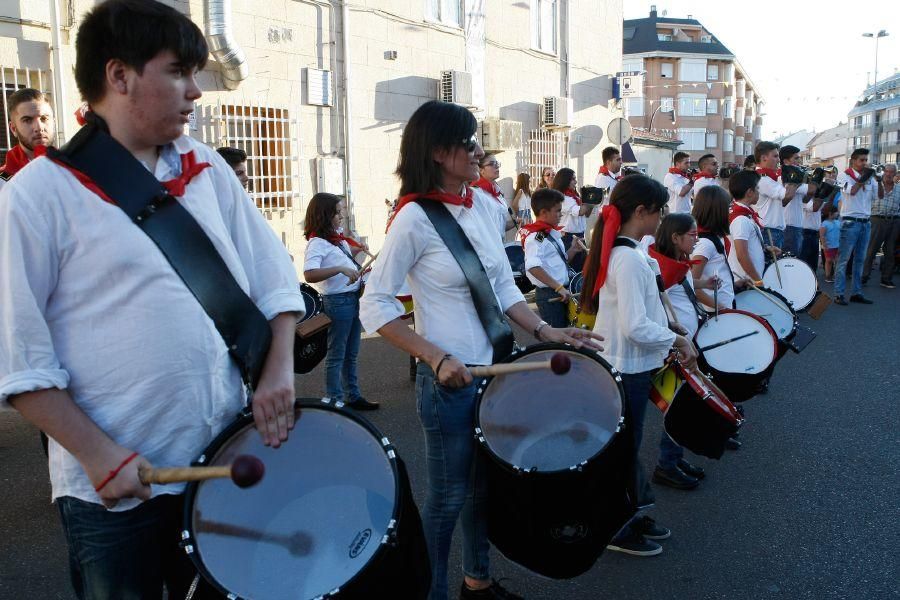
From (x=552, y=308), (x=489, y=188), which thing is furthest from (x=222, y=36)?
(x=552, y=308)

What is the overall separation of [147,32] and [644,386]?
2.87 m

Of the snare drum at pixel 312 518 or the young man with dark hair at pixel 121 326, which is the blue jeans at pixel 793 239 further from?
the young man with dark hair at pixel 121 326

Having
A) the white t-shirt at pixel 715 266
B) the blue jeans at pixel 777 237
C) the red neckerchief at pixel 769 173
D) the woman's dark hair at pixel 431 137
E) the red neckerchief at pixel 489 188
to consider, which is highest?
the woman's dark hair at pixel 431 137

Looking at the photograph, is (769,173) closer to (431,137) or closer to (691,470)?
(691,470)

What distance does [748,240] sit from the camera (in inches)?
243

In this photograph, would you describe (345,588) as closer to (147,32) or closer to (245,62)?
(147,32)

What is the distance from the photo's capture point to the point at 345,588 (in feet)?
5.49

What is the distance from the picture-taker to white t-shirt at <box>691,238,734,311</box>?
5341 millimetres

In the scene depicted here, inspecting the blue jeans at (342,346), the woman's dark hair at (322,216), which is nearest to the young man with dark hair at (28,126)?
the woman's dark hair at (322,216)

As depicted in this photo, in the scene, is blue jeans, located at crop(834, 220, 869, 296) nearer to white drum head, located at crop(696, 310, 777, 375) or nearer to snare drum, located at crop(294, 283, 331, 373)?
white drum head, located at crop(696, 310, 777, 375)

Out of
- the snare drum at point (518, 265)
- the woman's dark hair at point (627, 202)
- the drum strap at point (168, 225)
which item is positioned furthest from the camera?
the snare drum at point (518, 265)

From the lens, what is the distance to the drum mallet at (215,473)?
1.55 meters

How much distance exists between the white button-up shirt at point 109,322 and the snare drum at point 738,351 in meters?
3.36

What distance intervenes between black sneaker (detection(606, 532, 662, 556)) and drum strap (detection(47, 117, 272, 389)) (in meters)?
2.57
